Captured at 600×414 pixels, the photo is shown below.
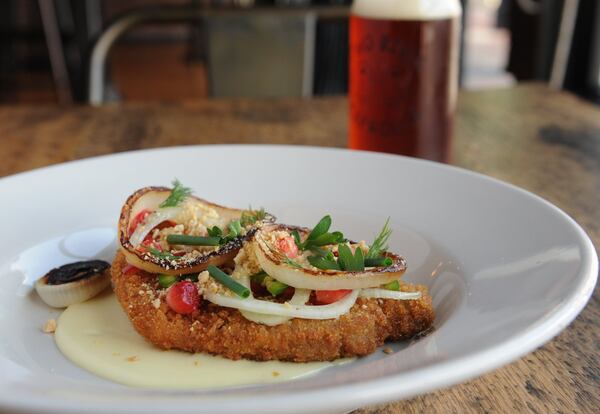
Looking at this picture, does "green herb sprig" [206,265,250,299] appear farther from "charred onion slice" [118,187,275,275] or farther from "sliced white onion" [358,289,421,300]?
"sliced white onion" [358,289,421,300]

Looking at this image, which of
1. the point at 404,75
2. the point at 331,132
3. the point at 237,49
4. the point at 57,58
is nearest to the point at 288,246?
the point at 404,75

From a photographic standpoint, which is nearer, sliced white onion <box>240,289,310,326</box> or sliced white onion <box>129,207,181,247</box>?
sliced white onion <box>240,289,310,326</box>

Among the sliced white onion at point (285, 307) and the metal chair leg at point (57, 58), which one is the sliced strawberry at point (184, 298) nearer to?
the sliced white onion at point (285, 307)

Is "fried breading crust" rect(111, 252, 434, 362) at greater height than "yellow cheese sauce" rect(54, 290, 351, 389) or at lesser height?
greater

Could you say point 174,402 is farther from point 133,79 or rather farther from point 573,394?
point 133,79

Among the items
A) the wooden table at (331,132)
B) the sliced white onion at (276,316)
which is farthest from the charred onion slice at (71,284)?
the wooden table at (331,132)

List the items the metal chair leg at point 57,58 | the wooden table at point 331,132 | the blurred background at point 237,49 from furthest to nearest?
the metal chair leg at point 57,58 < the blurred background at point 237,49 < the wooden table at point 331,132

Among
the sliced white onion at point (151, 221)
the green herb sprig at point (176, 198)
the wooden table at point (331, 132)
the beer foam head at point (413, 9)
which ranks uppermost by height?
the beer foam head at point (413, 9)

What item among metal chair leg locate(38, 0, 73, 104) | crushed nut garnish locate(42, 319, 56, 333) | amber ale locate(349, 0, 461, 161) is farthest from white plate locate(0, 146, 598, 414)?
metal chair leg locate(38, 0, 73, 104)

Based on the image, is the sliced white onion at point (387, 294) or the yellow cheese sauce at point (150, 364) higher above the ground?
the sliced white onion at point (387, 294)
